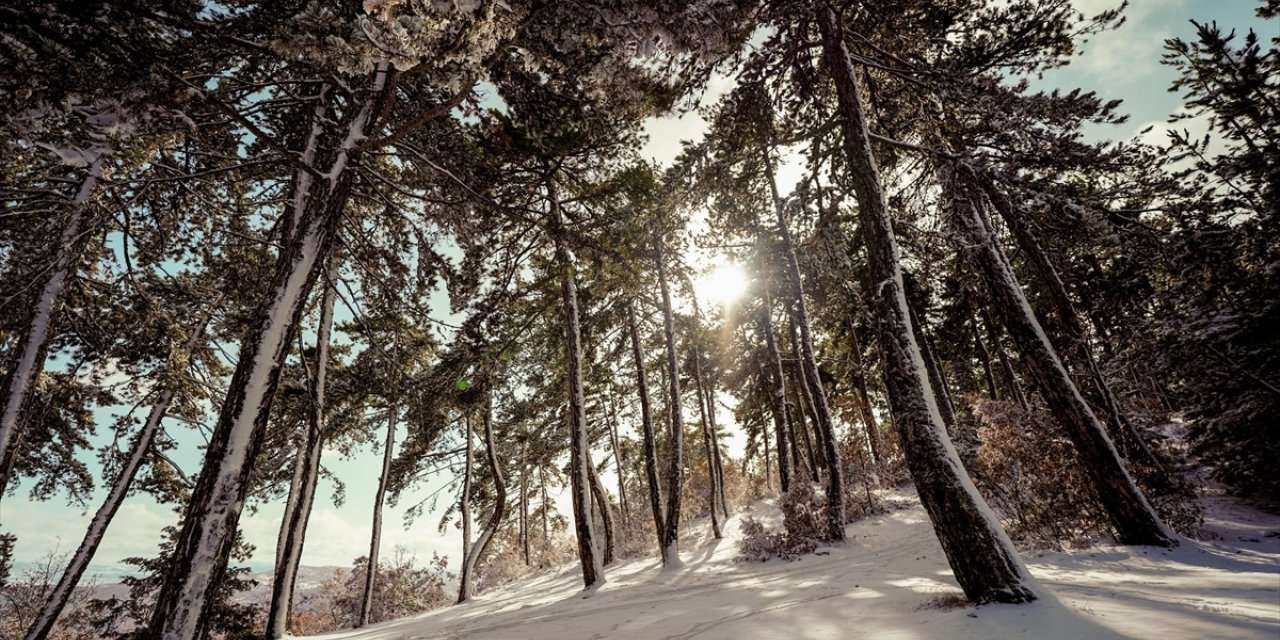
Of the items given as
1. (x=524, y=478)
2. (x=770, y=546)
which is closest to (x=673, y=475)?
(x=770, y=546)

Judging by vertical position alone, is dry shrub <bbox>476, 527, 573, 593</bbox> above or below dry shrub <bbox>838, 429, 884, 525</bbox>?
below

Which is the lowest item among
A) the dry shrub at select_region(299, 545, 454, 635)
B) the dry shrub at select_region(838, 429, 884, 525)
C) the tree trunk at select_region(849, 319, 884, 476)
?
the dry shrub at select_region(299, 545, 454, 635)

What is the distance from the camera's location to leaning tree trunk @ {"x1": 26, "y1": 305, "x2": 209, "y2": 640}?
27.0 ft

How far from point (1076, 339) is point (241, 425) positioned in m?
12.7

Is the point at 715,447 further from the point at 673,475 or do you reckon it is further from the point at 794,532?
the point at 794,532

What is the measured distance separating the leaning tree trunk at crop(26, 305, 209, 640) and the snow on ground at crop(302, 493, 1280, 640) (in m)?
5.24

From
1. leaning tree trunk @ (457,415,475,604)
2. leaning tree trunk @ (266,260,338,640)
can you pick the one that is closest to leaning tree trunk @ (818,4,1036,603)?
leaning tree trunk @ (266,260,338,640)

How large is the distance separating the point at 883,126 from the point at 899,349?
5.33 meters

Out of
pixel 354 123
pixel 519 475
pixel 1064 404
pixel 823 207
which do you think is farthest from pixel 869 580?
pixel 519 475

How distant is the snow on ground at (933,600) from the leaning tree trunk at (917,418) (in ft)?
0.94

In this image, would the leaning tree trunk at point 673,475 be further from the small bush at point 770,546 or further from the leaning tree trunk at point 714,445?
the leaning tree trunk at point 714,445

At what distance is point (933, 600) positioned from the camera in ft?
13.3

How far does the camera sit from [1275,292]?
7121mm

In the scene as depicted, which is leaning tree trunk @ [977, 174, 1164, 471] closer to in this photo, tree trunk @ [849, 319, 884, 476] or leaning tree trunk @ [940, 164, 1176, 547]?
leaning tree trunk @ [940, 164, 1176, 547]
